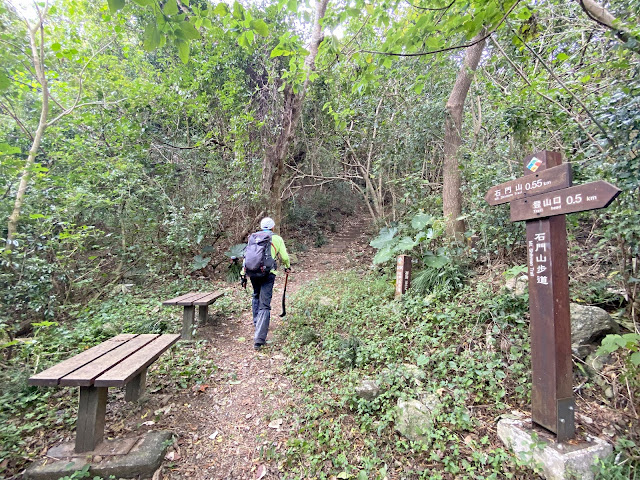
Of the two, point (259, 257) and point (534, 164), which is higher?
point (534, 164)

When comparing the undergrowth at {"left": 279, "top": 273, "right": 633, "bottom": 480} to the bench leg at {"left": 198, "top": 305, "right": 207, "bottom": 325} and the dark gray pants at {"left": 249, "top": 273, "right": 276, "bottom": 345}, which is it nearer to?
the dark gray pants at {"left": 249, "top": 273, "right": 276, "bottom": 345}

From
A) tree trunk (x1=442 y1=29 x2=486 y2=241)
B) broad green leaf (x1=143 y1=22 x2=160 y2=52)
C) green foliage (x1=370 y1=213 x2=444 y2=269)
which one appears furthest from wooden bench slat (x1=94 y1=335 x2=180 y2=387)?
tree trunk (x1=442 y1=29 x2=486 y2=241)

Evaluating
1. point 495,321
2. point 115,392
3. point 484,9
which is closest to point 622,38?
point 484,9

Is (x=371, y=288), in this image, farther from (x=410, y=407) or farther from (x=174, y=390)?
(x=174, y=390)

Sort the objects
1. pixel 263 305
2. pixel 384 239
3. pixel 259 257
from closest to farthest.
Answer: pixel 259 257, pixel 263 305, pixel 384 239

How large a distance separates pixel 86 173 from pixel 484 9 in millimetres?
7885

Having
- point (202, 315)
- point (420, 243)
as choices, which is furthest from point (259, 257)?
point (420, 243)

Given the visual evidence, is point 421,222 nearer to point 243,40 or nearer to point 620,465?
point 620,465

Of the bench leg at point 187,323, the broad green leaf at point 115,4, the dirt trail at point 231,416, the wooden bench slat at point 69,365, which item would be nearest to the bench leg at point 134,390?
the dirt trail at point 231,416

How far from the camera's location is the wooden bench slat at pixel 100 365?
7.10ft

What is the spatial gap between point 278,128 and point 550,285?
817cm

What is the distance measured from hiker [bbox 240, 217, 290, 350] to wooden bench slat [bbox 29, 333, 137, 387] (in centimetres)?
163

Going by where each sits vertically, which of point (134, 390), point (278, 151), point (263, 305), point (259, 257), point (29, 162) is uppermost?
point (278, 151)

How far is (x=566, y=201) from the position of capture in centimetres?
224
